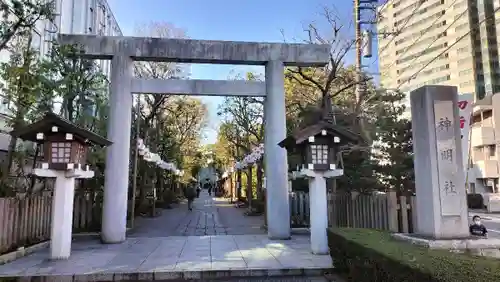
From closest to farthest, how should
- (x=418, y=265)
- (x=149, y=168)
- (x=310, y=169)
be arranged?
(x=418, y=265) < (x=310, y=169) < (x=149, y=168)

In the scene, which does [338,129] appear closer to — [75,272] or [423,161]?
[423,161]

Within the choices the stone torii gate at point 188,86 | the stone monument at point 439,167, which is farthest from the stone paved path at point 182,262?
the stone monument at point 439,167

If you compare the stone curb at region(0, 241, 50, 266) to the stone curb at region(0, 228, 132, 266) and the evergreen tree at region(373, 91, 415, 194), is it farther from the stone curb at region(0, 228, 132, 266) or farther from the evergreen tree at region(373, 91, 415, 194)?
the evergreen tree at region(373, 91, 415, 194)

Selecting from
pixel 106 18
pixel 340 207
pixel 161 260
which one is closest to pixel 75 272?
pixel 161 260

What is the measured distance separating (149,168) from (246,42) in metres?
14.6

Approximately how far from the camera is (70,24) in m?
22.2

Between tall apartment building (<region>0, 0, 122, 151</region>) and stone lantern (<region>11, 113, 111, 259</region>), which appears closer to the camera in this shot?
stone lantern (<region>11, 113, 111, 259</region>)

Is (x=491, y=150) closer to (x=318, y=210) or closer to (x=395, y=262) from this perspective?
(x=318, y=210)

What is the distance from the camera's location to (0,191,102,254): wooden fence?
9828mm

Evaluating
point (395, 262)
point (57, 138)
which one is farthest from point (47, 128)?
point (395, 262)

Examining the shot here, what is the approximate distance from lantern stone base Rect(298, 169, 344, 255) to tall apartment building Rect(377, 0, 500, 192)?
28044mm

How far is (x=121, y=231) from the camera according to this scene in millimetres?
12602

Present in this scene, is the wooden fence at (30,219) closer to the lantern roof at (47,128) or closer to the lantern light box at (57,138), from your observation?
the lantern light box at (57,138)

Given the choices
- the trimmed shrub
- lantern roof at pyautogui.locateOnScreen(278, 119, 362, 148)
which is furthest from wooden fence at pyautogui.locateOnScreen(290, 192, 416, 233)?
the trimmed shrub
